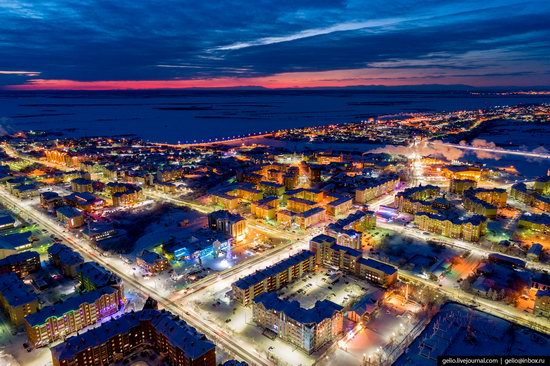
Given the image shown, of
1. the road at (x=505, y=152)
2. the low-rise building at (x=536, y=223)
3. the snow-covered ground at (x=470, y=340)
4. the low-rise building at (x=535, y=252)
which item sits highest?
the road at (x=505, y=152)

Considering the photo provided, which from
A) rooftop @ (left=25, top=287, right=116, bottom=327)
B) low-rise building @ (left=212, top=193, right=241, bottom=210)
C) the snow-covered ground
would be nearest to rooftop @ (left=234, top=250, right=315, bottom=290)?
rooftop @ (left=25, top=287, right=116, bottom=327)

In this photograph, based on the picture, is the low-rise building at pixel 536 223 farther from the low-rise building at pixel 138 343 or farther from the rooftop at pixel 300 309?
the low-rise building at pixel 138 343

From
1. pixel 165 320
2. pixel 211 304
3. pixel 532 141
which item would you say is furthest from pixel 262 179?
pixel 532 141

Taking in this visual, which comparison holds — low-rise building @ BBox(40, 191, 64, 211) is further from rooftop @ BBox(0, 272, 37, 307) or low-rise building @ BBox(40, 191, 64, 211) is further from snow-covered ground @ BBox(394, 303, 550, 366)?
snow-covered ground @ BBox(394, 303, 550, 366)

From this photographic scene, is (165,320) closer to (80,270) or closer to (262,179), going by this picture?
(80,270)

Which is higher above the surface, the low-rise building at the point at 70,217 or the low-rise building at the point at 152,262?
the low-rise building at the point at 70,217

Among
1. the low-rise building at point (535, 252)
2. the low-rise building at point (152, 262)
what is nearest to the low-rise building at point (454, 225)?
the low-rise building at point (535, 252)

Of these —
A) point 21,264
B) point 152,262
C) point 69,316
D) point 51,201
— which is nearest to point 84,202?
point 51,201

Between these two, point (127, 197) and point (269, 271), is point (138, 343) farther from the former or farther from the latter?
point (127, 197)

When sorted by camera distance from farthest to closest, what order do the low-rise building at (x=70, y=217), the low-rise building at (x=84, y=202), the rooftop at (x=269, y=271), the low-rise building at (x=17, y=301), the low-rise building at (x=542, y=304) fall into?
the low-rise building at (x=84, y=202), the low-rise building at (x=70, y=217), the rooftop at (x=269, y=271), the low-rise building at (x=542, y=304), the low-rise building at (x=17, y=301)
